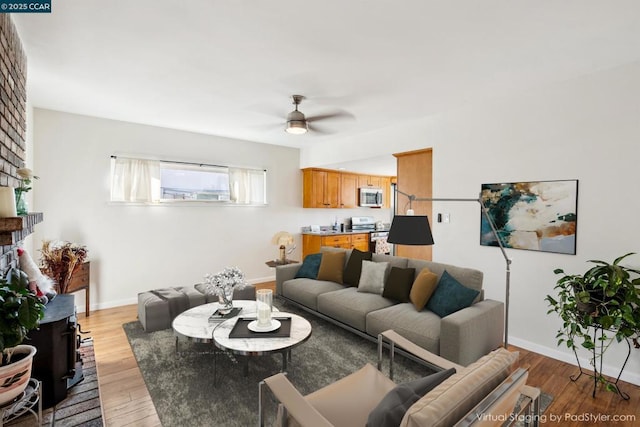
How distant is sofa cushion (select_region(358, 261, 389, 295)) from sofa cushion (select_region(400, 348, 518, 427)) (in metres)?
2.11

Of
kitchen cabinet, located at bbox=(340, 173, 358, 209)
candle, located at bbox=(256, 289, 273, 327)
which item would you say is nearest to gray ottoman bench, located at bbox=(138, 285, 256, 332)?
candle, located at bbox=(256, 289, 273, 327)

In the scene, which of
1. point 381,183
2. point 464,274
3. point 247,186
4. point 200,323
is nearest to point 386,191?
point 381,183

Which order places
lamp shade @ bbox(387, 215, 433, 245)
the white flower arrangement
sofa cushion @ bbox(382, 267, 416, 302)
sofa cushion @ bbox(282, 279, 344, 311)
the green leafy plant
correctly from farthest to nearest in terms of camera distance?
sofa cushion @ bbox(282, 279, 344, 311), sofa cushion @ bbox(382, 267, 416, 302), the white flower arrangement, lamp shade @ bbox(387, 215, 433, 245), the green leafy plant

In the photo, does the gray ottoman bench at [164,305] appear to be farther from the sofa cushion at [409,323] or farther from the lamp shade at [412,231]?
the lamp shade at [412,231]

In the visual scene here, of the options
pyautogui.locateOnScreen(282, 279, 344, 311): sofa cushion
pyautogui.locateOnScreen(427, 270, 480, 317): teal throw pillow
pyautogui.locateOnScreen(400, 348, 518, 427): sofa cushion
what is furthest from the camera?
pyautogui.locateOnScreen(282, 279, 344, 311): sofa cushion

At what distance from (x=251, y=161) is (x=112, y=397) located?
400cm

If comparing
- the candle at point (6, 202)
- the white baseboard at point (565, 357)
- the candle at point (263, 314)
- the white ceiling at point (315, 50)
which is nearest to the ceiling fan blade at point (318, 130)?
the white ceiling at point (315, 50)

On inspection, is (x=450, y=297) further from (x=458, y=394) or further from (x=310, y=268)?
(x=310, y=268)

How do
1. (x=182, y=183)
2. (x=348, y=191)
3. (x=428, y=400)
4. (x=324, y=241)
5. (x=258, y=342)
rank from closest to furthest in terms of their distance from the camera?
(x=428, y=400), (x=258, y=342), (x=182, y=183), (x=324, y=241), (x=348, y=191)

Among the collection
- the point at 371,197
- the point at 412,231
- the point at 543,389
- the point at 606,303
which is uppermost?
the point at 371,197

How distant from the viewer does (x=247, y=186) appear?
5.48 m

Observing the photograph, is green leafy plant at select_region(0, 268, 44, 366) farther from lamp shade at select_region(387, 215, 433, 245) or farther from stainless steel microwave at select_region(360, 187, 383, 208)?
stainless steel microwave at select_region(360, 187, 383, 208)

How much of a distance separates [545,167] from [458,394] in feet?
9.05

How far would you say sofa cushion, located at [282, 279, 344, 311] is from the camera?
12.1 ft
